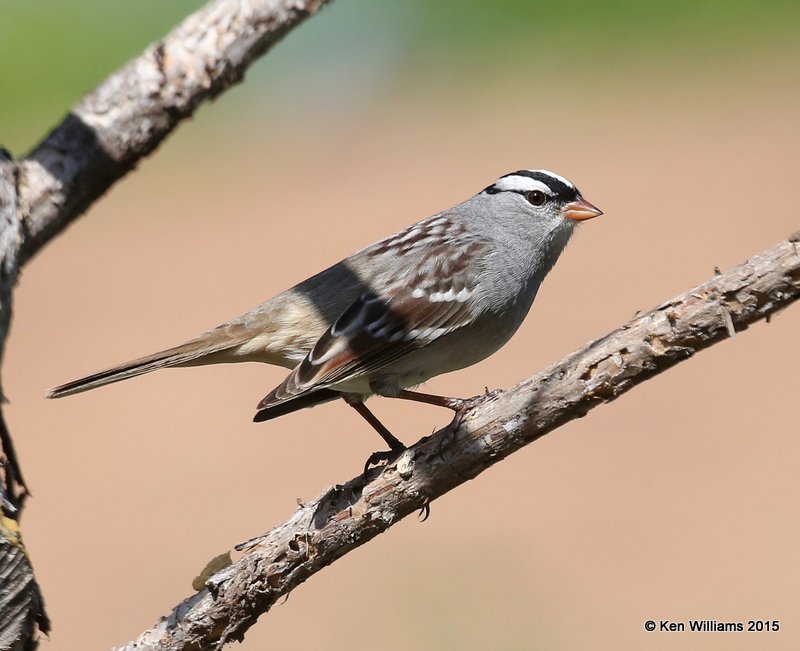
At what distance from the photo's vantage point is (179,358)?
219 inches

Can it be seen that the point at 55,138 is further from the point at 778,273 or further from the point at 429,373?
the point at 778,273

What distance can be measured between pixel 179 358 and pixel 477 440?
1994 mm

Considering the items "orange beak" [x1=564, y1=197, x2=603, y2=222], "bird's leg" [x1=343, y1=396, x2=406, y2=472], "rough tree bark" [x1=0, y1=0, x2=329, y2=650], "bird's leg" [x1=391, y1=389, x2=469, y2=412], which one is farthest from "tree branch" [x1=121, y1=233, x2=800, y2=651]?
"orange beak" [x1=564, y1=197, x2=603, y2=222]

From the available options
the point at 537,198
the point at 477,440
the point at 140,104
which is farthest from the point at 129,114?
the point at 477,440

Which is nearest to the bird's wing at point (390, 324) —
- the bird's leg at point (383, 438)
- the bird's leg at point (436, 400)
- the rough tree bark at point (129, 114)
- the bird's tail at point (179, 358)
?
the bird's leg at point (436, 400)

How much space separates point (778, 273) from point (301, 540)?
6.47 ft

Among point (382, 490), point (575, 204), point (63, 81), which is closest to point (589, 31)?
point (63, 81)

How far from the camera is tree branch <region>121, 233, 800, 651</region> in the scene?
11.7 ft

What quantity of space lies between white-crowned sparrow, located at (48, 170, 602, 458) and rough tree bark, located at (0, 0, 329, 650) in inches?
31.8

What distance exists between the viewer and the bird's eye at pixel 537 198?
6098 millimetres

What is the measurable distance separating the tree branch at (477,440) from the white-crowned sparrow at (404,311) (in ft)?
2.63

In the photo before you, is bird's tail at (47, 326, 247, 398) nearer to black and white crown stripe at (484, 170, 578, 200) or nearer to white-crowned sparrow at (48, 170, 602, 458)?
white-crowned sparrow at (48, 170, 602, 458)

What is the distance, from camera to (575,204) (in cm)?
609

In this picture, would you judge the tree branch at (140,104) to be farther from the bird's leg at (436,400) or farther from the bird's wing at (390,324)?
the bird's leg at (436,400)
